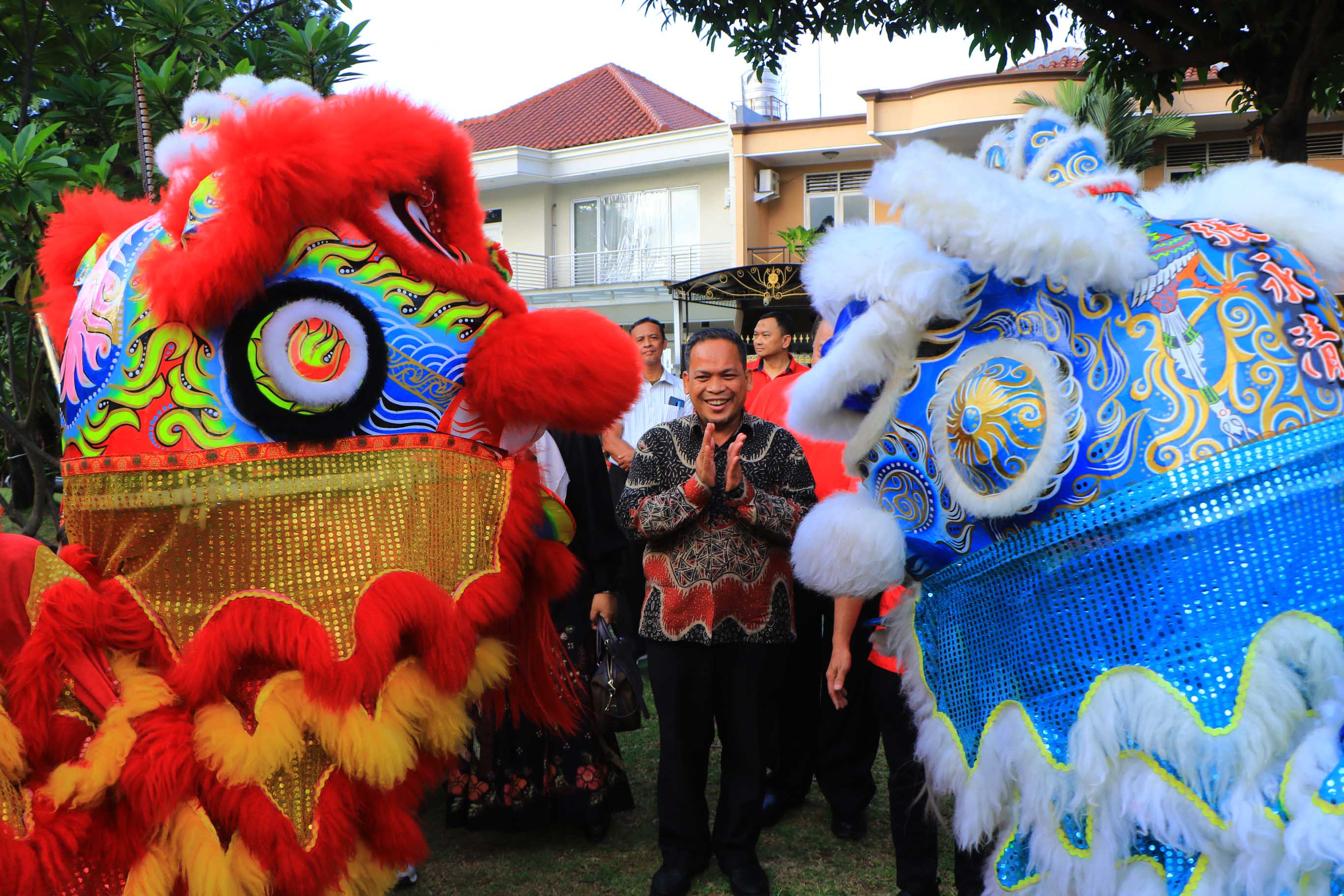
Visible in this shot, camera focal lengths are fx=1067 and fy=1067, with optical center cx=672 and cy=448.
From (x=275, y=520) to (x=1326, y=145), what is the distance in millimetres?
18970

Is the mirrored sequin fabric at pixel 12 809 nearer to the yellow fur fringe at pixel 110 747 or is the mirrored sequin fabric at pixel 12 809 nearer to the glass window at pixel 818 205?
the yellow fur fringe at pixel 110 747

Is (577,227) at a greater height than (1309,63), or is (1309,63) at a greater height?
(577,227)

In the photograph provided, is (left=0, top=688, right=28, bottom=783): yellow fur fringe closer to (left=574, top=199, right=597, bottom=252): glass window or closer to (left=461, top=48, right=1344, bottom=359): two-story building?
(left=461, top=48, right=1344, bottom=359): two-story building

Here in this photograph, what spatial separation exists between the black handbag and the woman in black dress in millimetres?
58

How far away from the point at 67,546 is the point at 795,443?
2361mm

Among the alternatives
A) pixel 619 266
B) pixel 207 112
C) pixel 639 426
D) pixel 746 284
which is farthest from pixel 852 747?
pixel 619 266

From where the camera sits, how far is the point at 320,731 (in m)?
1.84

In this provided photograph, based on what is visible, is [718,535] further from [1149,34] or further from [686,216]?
[686,216]

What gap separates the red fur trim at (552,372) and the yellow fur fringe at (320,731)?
0.52 metres

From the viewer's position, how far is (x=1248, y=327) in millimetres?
1559

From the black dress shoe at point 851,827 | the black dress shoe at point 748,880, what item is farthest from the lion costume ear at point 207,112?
the black dress shoe at point 851,827

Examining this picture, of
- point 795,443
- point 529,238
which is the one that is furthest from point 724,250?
point 795,443

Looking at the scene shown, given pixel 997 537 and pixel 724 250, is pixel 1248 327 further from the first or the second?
pixel 724 250

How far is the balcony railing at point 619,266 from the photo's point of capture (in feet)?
71.5
